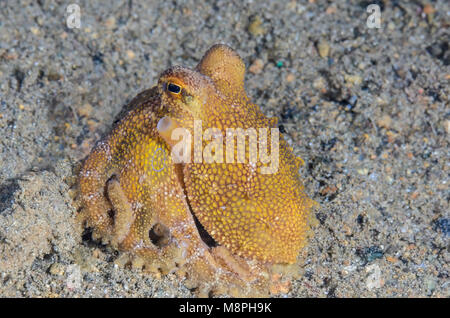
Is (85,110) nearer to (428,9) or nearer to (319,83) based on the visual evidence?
(319,83)

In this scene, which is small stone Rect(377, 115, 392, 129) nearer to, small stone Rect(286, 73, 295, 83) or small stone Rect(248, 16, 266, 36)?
small stone Rect(286, 73, 295, 83)

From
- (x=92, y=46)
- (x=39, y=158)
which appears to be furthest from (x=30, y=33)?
(x=39, y=158)

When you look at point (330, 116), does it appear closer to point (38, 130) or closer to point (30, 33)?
point (38, 130)

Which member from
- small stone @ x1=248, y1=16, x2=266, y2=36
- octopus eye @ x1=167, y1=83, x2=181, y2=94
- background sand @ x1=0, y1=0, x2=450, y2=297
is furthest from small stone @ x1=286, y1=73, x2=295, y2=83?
octopus eye @ x1=167, y1=83, x2=181, y2=94

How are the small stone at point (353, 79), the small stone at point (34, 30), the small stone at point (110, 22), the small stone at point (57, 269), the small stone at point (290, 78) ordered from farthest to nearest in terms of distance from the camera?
the small stone at point (110, 22) < the small stone at point (34, 30) < the small stone at point (290, 78) < the small stone at point (353, 79) < the small stone at point (57, 269)

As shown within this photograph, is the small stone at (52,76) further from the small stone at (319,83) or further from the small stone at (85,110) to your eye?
the small stone at (319,83)

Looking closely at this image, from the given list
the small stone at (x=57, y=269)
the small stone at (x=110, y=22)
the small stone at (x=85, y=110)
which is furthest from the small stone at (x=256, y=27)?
the small stone at (x=57, y=269)
